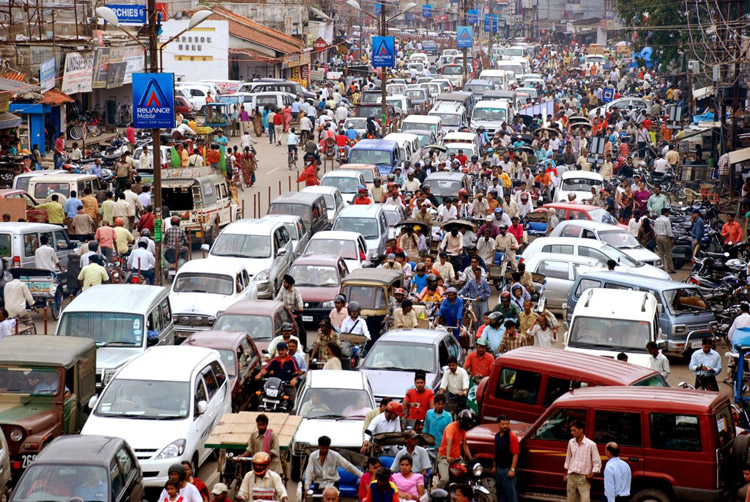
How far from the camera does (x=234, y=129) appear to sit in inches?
2117

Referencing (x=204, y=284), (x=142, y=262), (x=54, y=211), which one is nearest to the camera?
(x=204, y=284)

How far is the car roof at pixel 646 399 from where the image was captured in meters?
12.8

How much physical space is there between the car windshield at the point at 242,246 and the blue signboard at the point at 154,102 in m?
2.61

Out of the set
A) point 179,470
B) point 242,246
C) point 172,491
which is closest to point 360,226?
point 242,246

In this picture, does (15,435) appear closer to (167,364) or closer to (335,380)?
(167,364)

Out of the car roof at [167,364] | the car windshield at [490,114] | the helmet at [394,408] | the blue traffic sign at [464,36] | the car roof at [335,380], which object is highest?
the blue traffic sign at [464,36]

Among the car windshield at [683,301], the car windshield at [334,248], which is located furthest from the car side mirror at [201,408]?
the car windshield at [334,248]

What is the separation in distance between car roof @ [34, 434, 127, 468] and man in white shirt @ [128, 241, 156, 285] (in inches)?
445

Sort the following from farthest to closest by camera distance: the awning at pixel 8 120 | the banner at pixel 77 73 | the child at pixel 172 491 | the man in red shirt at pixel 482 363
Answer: the banner at pixel 77 73 < the awning at pixel 8 120 < the man in red shirt at pixel 482 363 < the child at pixel 172 491

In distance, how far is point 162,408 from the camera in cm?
1468

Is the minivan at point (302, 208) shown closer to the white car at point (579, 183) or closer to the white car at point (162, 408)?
the white car at point (579, 183)

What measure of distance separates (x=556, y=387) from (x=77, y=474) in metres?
5.74

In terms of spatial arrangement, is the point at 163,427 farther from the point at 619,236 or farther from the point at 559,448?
the point at 619,236

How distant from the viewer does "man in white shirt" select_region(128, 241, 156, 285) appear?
24.0m
